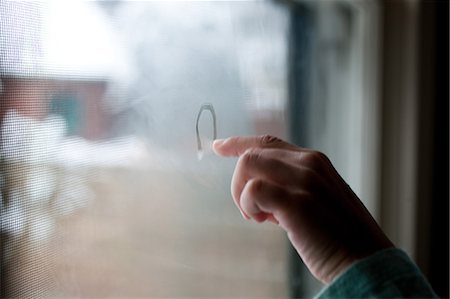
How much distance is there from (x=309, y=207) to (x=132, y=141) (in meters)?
0.18

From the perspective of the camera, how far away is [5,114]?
367 mm

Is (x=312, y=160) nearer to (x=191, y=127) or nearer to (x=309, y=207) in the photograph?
(x=309, y=207)

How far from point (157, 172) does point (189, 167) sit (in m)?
0.05

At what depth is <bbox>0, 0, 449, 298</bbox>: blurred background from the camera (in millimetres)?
401

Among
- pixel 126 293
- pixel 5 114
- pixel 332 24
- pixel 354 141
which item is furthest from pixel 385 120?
pixel 5 114

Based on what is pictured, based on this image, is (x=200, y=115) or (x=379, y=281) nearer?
(x=379, y=281)

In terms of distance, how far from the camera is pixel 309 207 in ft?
1.31

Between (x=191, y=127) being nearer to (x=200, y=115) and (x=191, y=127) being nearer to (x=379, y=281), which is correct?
(x=200, y=115)

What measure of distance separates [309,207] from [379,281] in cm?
7

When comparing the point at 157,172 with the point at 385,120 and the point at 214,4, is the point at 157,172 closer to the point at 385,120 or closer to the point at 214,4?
the point at 214,4

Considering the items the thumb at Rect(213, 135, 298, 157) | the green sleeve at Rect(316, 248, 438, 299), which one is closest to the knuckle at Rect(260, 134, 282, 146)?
the thumb at Rect(213, 135, 298, 157)

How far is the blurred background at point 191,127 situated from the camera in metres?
0.40

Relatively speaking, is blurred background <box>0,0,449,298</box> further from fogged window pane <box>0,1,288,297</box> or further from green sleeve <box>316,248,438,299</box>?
green sleeve <box>316,248,438,299</box>

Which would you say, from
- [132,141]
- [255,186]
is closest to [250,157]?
[255,186]
